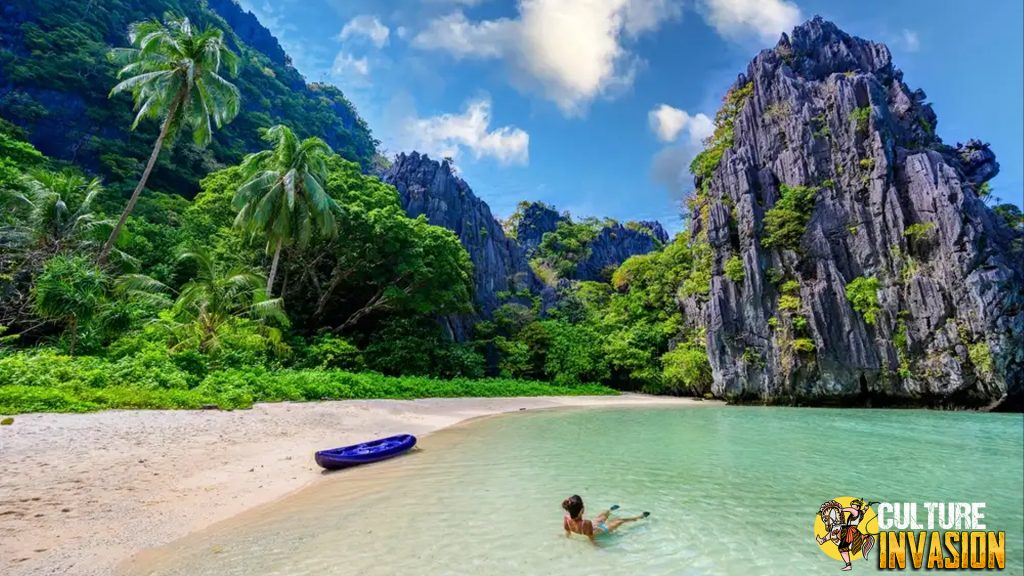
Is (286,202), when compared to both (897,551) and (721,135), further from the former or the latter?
(721,135)

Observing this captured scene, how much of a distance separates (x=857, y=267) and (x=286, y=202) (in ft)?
101

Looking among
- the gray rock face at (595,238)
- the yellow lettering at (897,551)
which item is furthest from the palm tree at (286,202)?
the gray rock face at (595,238)

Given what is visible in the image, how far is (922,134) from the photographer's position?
106 feet

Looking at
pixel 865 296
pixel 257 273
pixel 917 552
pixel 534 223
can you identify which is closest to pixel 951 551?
pixel 917 552

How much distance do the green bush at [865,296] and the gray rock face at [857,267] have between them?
242 millimetres

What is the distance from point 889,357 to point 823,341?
123 inches

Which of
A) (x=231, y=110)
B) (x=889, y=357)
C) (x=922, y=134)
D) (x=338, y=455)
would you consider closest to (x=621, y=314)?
(x=889, y=357)

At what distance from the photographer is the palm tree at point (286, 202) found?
2078 cm

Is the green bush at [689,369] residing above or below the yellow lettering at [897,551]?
above

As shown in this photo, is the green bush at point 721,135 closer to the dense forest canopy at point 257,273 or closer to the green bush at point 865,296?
the dense forest canopy at point 257,273

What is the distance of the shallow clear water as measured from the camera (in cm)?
452

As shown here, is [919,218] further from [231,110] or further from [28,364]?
[28,364]

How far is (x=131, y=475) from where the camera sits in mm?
6371

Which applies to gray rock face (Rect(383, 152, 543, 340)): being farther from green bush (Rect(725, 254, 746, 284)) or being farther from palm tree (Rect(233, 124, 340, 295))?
green bush (Rect(725, 254, 746, 284))
